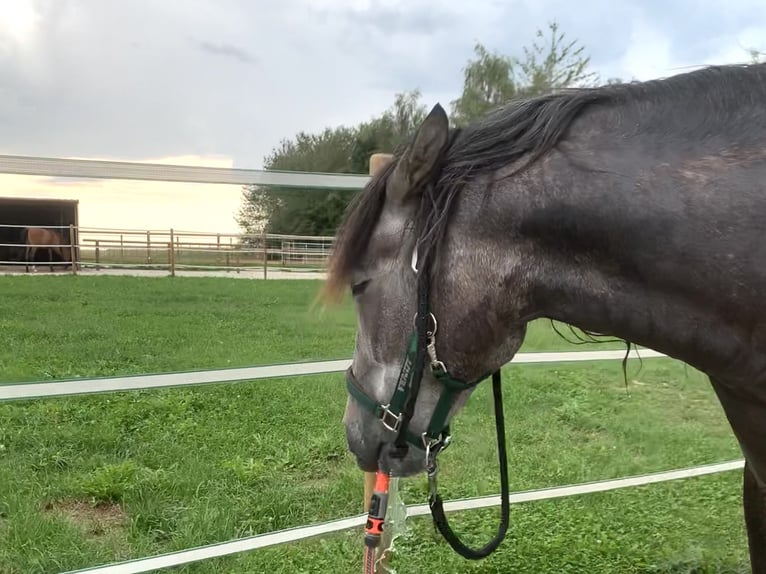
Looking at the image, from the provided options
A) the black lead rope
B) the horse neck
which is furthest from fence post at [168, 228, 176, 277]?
the horse neck

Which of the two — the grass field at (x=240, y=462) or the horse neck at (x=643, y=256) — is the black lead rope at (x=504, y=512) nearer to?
the horse neck at (x=643, y=256)

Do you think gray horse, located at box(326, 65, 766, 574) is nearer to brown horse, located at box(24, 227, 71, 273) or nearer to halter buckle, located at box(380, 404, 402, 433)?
halter buckle, located at box(380, 404, 402, 433)

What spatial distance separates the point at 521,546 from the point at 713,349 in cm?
196

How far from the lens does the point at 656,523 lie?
3.20m

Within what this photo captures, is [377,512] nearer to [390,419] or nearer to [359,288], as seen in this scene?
[390,419]

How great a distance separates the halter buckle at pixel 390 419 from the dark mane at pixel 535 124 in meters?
0.40

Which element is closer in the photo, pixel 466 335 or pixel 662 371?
pixel 466 335

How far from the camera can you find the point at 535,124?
52.9 inches

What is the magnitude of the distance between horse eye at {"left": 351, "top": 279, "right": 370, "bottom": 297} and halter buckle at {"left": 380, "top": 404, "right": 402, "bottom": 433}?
29cm

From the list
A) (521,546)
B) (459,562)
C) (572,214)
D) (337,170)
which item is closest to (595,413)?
(521,546)

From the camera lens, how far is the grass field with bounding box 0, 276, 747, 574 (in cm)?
246

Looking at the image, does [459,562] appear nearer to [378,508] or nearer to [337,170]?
[378,508]

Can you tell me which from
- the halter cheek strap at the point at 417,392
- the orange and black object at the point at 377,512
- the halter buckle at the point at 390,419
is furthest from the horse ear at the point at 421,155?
the orange and black object at the point at 377,512

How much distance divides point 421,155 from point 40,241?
178 centimetres
